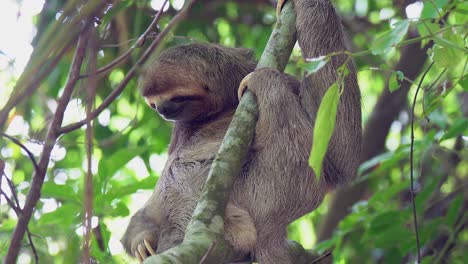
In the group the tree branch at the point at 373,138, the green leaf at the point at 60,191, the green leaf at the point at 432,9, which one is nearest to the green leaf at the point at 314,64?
the green leaf at the point at 432,9

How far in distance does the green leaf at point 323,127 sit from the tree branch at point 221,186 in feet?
2.41

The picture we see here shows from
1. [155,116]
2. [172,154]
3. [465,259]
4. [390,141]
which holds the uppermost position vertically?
[155,116]

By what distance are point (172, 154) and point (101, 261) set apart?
173cm

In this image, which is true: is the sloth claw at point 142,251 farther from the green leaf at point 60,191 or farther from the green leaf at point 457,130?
the green leaf at point 457,130

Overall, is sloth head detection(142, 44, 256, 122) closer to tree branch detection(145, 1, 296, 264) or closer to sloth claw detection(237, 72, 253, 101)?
sloth claw detection(237, 72, 253, 101)

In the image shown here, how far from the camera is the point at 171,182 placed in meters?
6.94

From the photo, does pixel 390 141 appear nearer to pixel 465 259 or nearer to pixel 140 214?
pixel 465 259

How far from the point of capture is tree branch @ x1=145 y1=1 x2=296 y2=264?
12.5ft

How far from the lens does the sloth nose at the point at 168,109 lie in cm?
691

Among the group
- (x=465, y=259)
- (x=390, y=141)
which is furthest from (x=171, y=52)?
(x=390, y=141)

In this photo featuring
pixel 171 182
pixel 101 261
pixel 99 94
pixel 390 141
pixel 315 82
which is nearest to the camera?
pixel 101 261

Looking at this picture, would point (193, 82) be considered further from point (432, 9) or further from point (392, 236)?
point (432, 9)

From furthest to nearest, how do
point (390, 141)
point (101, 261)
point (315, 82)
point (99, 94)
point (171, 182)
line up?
point (390, 141) → point (99, 94) → point (171, 182) → point (315, 82) → point (101, 261)

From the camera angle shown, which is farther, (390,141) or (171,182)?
(390,141)
